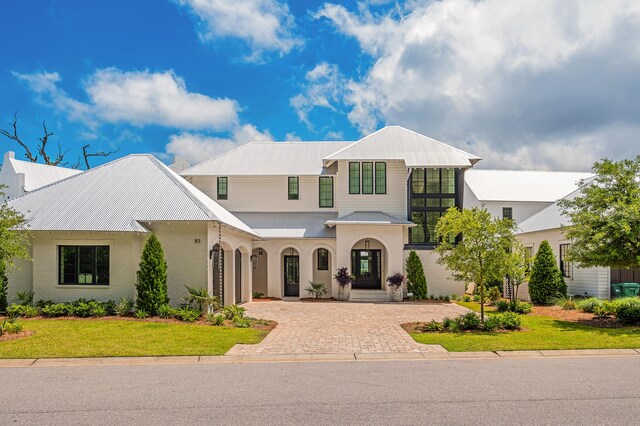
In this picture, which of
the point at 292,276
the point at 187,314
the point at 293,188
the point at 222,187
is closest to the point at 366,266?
the point at 292,276

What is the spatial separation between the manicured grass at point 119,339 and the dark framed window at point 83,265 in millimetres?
1952

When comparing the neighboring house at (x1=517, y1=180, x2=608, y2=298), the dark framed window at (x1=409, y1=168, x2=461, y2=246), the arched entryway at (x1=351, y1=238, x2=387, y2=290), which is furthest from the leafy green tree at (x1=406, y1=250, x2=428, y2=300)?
the neighboring house at (x1=517, y1=180, x2=608, y2=298)

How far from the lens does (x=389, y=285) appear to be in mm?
25281

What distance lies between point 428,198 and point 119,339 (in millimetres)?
18543

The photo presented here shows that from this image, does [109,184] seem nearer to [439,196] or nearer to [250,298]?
[250,298]

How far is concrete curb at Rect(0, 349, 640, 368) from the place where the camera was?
10773 millimetres

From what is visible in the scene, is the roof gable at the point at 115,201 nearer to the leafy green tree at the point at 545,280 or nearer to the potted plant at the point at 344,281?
the potted plant at the point at 344,281

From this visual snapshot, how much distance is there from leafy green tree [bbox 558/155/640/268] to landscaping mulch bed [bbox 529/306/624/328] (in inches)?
73.1

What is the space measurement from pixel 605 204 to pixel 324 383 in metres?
11.9

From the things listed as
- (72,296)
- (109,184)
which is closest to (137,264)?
(72,296)

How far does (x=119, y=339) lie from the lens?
12.8m

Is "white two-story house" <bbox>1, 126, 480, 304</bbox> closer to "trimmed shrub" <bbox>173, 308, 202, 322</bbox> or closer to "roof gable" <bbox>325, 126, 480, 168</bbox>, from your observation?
"roof gable" <bbox>325, 126, 480, 168</bbox>

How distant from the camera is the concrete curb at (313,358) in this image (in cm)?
1077

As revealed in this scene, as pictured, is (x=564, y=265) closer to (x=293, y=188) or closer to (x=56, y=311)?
(x=293, y=188)
